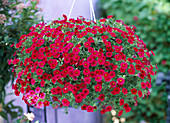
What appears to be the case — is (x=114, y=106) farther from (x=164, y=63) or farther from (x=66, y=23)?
(x=164, y=63)

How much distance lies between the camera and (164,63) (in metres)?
2.76

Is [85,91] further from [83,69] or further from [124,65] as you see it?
[124,65]

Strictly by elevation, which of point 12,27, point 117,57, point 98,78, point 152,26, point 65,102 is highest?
point 152,26

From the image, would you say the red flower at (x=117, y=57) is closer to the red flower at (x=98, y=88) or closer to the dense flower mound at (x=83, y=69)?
the dense flower mound at (x=83, y=69)

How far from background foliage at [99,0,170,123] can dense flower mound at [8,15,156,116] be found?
57.0 inches

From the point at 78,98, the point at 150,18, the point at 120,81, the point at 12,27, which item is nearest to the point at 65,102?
the point at 78,98

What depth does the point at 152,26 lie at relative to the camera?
8.96 ft

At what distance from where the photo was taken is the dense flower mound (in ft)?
3.94

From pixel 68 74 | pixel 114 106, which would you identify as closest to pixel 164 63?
pixel 114 106

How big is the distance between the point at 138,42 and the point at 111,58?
0.31 metres

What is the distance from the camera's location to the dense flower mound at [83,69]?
1.20 m

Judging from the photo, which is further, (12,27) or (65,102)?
(12,27)

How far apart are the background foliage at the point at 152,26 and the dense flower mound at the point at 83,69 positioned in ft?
4.75

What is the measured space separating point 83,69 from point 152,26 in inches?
69.5
